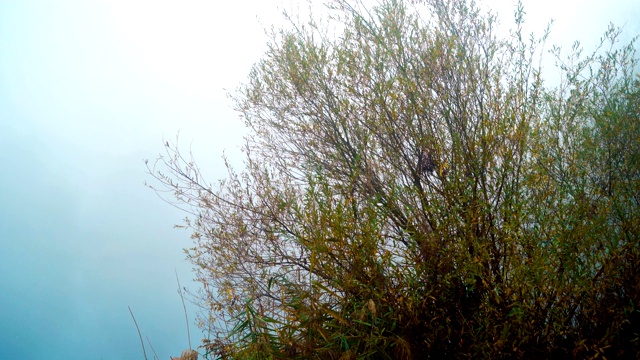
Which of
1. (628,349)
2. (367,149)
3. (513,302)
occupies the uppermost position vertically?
(367,149)

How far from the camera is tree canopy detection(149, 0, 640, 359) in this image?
332cm

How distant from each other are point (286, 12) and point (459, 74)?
1981mm

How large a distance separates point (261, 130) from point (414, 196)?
7.10ft

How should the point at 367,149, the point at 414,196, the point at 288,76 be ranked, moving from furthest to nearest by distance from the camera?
the point at 288,76 → the point at 367,149 → the point at 414,196

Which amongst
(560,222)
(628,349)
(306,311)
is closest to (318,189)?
(306,311)

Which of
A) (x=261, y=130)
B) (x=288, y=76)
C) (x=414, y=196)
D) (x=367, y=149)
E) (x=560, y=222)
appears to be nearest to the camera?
(x=560, y=222)

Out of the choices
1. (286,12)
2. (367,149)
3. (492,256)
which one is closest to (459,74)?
(367,149)

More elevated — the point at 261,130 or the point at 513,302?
the point at 261,130

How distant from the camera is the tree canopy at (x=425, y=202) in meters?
3.32

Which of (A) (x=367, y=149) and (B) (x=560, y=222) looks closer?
(B) (x=560, y=222)

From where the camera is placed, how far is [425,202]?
13.4ft

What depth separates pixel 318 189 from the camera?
12.3ft

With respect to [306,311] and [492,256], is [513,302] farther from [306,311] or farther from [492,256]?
[306,311]

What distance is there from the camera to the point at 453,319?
367 centimetres
